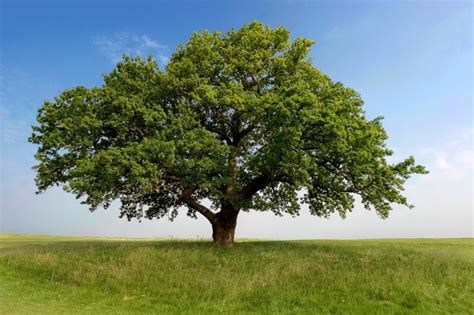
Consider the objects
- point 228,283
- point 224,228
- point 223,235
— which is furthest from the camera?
point 224,228

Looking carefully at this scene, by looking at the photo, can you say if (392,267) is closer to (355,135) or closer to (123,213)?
(355,135)

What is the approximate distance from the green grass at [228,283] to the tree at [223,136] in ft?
17.8

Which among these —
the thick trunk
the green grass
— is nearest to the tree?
the thick trunk

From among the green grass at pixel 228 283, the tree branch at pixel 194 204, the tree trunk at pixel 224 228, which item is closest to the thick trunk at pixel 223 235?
the tree trunk at pixel 224 228

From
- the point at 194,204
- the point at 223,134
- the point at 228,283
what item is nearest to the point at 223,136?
the point at 223,134

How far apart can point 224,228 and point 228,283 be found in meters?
13.6

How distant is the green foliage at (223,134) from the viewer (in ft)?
89.6

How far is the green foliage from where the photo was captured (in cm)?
2730

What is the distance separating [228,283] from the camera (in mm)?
19859

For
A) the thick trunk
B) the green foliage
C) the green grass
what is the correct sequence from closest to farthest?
the green grass < the green foliage < the thick trunk

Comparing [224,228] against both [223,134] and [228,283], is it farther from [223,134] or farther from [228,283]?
[228,283]

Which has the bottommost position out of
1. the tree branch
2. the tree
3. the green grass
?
the green grass

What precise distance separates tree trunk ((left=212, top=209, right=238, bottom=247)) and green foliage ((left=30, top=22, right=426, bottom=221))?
88 centimetres

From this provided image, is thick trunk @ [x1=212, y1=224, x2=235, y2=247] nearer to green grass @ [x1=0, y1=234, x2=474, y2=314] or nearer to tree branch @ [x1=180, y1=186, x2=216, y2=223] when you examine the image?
tree branch @ [x1=180, y1=186, x2=216, y2=223]
